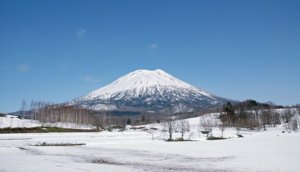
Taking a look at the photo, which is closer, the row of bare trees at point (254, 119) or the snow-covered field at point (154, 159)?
the snow-covered field at point (154, 159)

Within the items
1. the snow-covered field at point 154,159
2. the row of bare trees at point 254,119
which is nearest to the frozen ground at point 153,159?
the snow-covered field at point 154,159

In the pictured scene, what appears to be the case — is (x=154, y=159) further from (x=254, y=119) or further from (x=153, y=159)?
(x=254, y=119)

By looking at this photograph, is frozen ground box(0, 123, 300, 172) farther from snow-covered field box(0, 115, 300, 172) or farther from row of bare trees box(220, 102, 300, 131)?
row of bare trees box(220, 102, 300, 131)

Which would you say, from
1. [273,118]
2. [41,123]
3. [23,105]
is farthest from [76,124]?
[273,118]

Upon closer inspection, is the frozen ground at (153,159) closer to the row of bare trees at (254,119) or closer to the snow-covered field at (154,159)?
the snow-covered field at (154,159)

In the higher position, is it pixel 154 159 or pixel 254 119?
pixel 254 119

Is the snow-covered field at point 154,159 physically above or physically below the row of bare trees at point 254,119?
below

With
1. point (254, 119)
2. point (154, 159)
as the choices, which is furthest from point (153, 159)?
point (254, 119)

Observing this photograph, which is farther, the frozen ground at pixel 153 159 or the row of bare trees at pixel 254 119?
the row of bare trees at pixel 254 119

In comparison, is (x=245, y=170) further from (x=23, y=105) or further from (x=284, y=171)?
(x=23, y=105)

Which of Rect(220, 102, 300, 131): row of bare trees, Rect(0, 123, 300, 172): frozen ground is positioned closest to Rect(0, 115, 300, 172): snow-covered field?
Rect(0, 123, 300, 172): frozen ground

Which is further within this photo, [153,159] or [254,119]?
[254,119]

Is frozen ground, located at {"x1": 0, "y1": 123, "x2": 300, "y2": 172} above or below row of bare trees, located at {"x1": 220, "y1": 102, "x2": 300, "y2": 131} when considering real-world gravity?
below

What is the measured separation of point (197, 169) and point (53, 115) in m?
131
